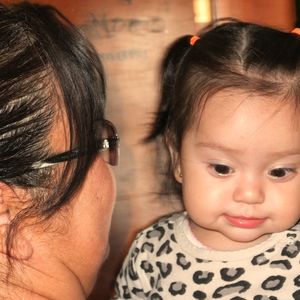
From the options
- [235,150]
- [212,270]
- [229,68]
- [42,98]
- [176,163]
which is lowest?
[212,270]

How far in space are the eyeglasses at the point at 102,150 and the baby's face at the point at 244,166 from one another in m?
0.18

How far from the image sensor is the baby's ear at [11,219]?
822 millimetres

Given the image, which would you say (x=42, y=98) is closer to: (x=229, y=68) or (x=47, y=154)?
(x=47, y=154)

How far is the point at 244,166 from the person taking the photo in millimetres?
1061

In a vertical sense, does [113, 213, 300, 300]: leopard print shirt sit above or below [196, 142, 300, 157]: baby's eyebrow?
below

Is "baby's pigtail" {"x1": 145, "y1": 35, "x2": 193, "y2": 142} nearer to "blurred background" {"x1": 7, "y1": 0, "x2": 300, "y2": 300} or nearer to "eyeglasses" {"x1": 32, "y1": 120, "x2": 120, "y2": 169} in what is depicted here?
"eyeglasses" {"x1": 32, "y1": 120, "x2": 120, "y2": 169}

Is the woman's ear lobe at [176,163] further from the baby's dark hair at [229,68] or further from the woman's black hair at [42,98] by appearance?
the woman's black hair at [42,98]

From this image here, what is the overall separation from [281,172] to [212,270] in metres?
0.26

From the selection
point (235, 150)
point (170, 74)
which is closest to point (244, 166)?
point (235, 150)

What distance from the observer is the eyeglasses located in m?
0.85

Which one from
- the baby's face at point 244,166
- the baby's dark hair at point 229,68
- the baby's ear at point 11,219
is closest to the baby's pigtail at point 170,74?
the baby's dark hair at point 229,68

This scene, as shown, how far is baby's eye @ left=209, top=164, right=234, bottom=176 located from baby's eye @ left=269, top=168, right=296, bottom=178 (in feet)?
0.26

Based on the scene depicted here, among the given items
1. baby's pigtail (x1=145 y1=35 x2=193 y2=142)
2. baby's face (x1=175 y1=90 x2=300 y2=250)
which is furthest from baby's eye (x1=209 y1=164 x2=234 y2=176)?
baby's pigtail (x1=145 y1=35 x2=193 y2=142)

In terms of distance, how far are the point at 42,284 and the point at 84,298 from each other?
0.43 ft
